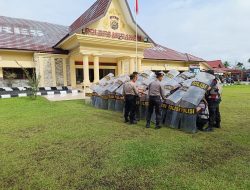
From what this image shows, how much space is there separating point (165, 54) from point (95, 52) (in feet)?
37.2

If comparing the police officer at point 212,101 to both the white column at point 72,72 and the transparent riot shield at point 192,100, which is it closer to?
the transparent riot shield at point 192,100

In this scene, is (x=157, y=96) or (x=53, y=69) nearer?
(x=157, y=96)

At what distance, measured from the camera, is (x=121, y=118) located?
784cm

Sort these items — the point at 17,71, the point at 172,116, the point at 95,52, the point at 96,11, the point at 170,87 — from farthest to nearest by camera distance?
1. the point at 17,71
2. the point at 96,11
3. the point at 95,52
4. the point at 170,87
5. the point at 172,116

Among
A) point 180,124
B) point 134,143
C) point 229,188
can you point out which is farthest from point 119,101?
point 229,188

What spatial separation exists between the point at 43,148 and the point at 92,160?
54.2 inches

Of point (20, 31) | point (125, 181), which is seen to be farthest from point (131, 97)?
point (20, 31)

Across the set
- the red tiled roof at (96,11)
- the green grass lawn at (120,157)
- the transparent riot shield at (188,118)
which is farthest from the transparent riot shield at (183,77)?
the red tiled roof at (96,11)

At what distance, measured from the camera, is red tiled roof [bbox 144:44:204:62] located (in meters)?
22.5

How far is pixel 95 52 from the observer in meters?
15.2

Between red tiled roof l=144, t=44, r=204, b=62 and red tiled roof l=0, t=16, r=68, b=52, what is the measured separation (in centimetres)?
897

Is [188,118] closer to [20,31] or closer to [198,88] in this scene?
[198,88]

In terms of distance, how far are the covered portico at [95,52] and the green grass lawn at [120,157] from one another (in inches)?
344

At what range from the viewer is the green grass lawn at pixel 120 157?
3225 mm
